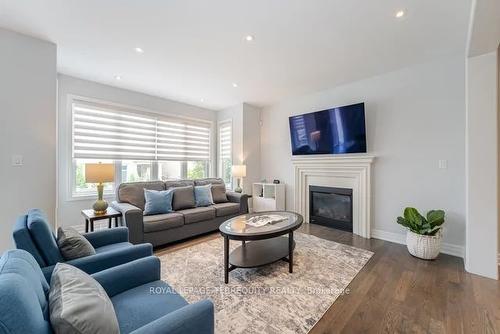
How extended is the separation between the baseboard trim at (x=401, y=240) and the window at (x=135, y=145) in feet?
12.8

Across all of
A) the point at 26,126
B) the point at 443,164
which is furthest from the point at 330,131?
the point at 26,126

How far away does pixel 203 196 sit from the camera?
3969mm

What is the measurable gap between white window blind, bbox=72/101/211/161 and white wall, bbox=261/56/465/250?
10.7 feet

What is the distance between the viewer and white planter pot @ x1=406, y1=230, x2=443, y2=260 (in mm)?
2695

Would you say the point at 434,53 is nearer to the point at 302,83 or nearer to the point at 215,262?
the point at 302,83

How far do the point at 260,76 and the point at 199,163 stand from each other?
2.74 meters

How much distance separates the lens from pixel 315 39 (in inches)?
98.9

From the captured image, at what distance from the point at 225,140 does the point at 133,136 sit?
208 centimetres

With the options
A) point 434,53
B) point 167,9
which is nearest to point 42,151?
point 167,9

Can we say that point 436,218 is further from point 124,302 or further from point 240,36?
point 124,302

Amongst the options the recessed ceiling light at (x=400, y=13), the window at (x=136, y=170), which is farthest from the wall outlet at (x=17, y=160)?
the recessed ceiling light at (x=400, y=13)

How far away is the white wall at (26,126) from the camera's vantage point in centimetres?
246

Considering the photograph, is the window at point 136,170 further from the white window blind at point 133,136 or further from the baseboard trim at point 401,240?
the baseboard trim at point 401,240

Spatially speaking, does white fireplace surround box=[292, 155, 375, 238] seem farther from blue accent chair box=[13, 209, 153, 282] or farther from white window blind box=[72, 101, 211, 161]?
blue accent chair box=[13, 209, 153, 282]
